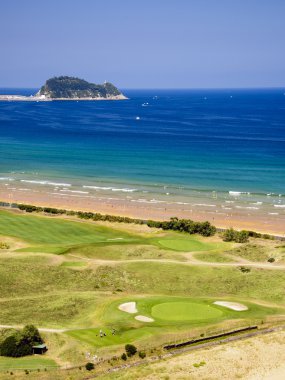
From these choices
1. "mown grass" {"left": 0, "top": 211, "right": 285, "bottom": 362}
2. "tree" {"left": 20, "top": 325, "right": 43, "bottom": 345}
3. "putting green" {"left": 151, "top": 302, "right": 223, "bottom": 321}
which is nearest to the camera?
"tree" {"left": 20, "top": 325, "right": 43, "bottom": 345}

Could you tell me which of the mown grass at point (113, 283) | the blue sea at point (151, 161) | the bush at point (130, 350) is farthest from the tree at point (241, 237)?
the bush at point (130, 350)

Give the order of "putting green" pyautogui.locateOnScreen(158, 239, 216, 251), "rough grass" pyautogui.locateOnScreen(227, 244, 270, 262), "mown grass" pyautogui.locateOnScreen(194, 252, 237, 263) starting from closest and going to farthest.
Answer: "mown grass" pyautogui.locateOnScreen(194, 252, 237, 263), "rough grass" pyautogui.locateOnScreen(227, 244, 270, 262), "putting green" pyautogui.locateOnScreen(158, 239, 216, 251)

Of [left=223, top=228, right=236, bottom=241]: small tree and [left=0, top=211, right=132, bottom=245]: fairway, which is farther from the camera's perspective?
[left=223, top=228, right=236, bottom=241]: small tree

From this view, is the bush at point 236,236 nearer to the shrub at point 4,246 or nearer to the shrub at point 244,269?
the shrub at point 244,269

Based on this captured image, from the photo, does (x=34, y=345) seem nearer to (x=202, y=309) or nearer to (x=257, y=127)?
(x=202, y=309)

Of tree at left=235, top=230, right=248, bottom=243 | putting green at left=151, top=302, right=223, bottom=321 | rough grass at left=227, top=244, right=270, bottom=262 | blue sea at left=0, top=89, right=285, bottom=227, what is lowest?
putting green at left=151, top=302, right=223, bottom=321

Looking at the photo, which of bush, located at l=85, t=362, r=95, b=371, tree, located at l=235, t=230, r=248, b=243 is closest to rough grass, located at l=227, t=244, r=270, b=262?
tree, located at l=235, t=230, r=248, b=243

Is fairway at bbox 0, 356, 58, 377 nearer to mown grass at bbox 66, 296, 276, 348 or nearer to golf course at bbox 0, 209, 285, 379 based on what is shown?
golf course at bbox 0, 209, 285, 379
